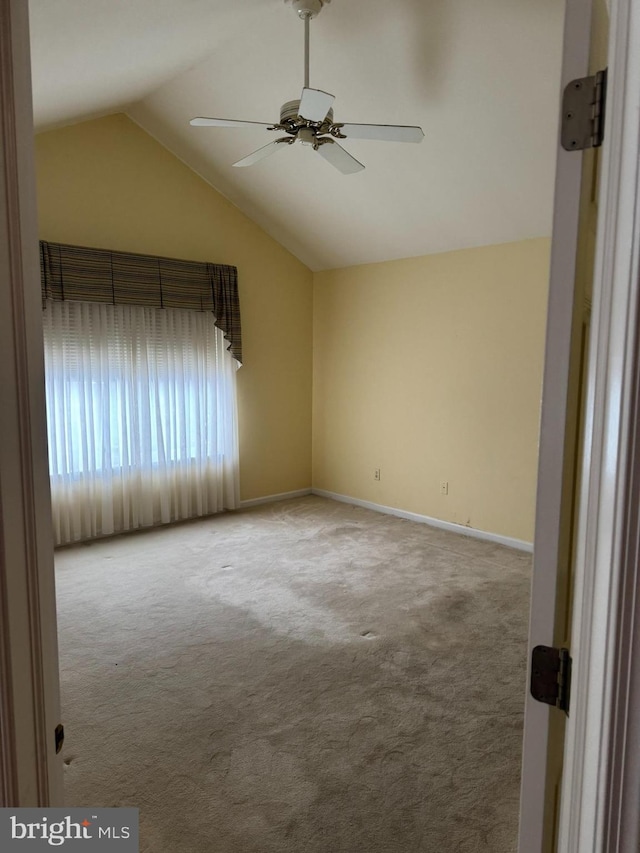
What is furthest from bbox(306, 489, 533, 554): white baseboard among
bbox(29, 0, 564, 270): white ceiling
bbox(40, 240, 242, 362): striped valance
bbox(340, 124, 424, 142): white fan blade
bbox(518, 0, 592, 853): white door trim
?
bbox(518, 0, 592, 853): white door trim

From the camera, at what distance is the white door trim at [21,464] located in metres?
0.82

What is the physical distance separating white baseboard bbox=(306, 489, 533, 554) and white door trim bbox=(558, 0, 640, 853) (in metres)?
3.50

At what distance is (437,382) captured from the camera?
4.94m

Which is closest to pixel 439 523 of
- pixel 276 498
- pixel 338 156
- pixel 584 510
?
pixel 276 498

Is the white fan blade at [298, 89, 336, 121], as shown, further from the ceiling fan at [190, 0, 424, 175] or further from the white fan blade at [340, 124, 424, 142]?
the white fan blade at [340, 124, 424, 142]

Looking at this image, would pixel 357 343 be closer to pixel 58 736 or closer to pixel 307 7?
pixel 307 7

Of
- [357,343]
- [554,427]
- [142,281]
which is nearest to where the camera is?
[554,427]

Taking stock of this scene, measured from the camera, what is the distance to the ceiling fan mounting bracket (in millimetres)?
2688

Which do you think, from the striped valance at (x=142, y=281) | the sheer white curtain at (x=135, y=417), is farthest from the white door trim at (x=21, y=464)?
the striped valance at (x=142, y=281)

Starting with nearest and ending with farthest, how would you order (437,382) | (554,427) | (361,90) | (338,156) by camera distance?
(554,427) → (338,156) → (361,90) → (437,382)

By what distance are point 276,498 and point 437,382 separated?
214 cm

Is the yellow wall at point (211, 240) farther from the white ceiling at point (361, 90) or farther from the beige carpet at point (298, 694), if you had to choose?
the beige carpet at point (298, 694)

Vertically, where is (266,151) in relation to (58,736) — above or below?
above

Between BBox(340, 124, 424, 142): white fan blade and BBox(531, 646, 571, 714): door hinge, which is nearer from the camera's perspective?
BBox(531, 646, 571, 714): door hinge
